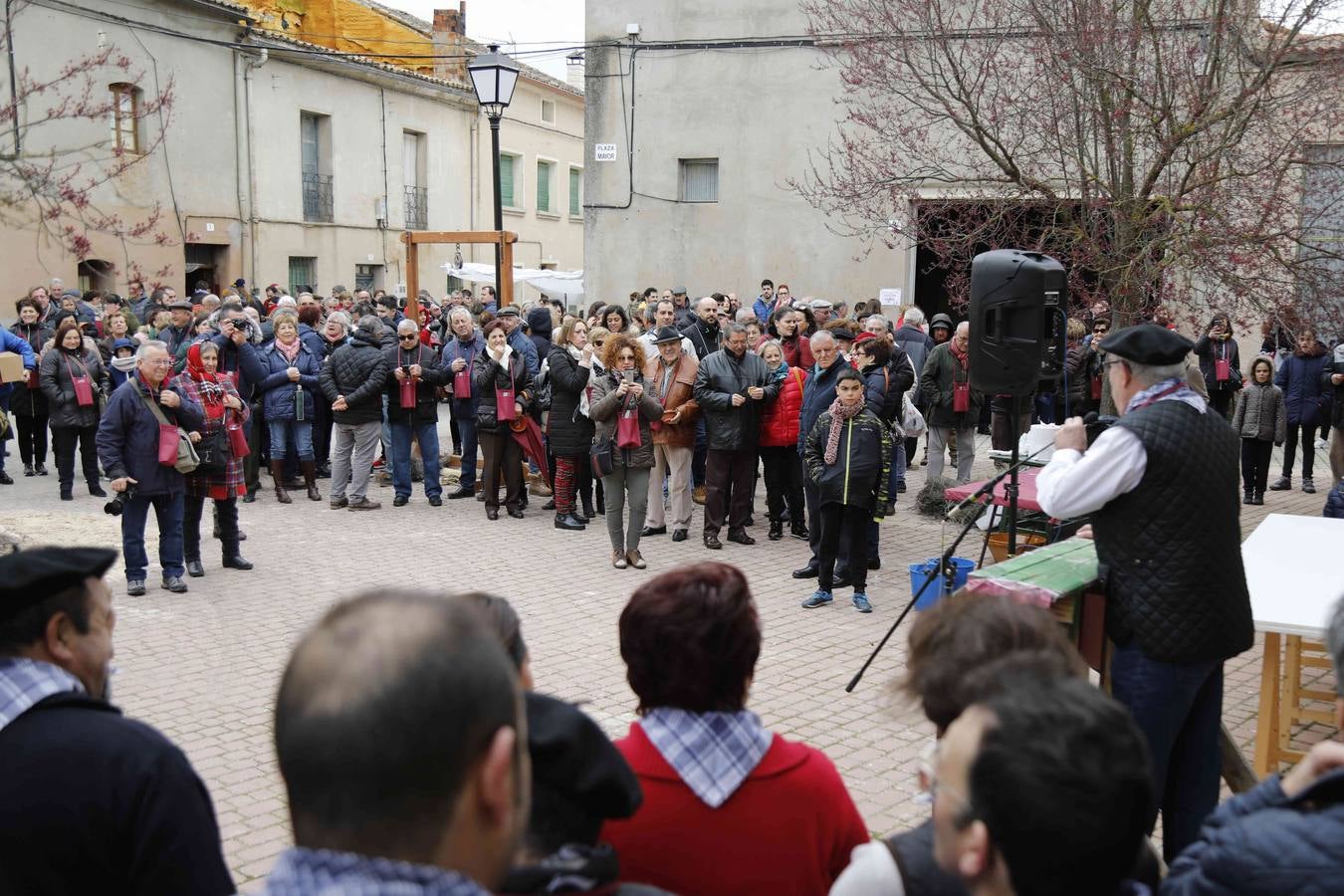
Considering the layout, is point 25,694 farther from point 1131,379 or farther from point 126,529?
point 126,529

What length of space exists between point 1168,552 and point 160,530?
24.5 feet

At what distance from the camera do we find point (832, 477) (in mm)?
8523

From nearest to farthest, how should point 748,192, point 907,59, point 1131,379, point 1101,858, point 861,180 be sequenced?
point 1101,858 → point 1131,379 → point 907,59 → point 861,180 → point 748,192

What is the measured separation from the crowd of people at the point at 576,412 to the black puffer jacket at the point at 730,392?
20 mm

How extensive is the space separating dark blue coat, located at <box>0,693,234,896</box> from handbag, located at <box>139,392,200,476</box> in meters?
6.62

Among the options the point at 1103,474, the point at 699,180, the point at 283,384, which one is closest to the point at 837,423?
the point at 1103,474

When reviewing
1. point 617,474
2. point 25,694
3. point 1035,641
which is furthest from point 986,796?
point 617,474

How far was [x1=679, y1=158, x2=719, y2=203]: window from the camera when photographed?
69.7 ft

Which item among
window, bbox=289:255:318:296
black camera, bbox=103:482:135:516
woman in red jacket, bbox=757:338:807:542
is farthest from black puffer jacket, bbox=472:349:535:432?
window, bbox=289:255:318:296

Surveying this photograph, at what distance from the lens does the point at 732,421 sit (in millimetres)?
10797

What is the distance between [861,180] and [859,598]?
5.62m

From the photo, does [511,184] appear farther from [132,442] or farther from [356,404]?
[132,442]

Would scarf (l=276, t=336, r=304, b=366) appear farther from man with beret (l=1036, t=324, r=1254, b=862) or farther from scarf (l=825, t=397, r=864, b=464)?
man with beret (l=1036, t=324, r=1254, b=862)

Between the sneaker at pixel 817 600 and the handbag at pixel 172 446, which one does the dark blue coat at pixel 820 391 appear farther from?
the handbag at pixel 172 446
